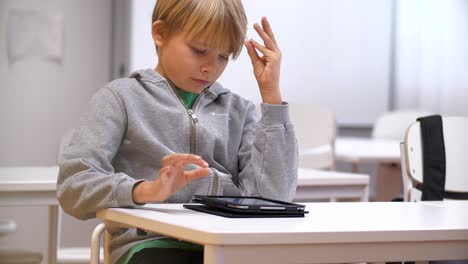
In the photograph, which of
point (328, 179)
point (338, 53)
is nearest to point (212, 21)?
point (328, 179)

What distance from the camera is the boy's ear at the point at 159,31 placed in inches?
68.1

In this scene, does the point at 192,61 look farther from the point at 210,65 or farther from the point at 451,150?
the point at 451,150

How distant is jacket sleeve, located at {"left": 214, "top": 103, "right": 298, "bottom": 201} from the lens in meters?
1.65

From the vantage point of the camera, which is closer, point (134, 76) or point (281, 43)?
point (134, 76)

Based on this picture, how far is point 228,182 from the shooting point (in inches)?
67.6

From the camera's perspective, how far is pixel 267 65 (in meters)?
1.65

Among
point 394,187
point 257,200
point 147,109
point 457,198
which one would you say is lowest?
point 394,187

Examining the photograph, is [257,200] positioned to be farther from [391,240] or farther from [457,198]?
[457,198]

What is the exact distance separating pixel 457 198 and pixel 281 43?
3.05m

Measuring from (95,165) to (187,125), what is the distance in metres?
0.25

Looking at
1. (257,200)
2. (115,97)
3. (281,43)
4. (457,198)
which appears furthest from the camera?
(281,43)

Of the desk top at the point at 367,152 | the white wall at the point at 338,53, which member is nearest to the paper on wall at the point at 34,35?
the white wall at the point at 338,53

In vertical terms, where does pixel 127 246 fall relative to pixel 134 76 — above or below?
below

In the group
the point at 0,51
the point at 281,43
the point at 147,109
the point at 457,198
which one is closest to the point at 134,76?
the point at 147,109
